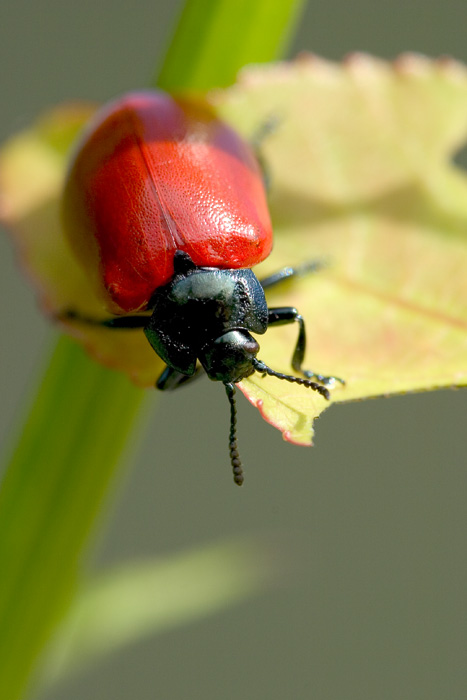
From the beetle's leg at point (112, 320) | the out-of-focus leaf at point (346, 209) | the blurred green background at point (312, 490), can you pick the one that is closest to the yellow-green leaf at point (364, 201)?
the out-of-focus leaf at point (346, 209)

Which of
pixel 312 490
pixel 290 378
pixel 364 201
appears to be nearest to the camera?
pixel 290 378

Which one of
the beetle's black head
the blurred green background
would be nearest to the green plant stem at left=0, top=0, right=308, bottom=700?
the beetle's black head

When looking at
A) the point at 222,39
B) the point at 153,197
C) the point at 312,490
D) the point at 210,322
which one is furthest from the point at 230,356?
the point at 312,490

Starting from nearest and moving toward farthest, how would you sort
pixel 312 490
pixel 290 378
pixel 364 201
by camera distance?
1. pixel 290 378
2. pixel 364 201
3. pixel 312 490

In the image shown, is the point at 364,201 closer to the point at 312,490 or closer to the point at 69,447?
the point at 69,447

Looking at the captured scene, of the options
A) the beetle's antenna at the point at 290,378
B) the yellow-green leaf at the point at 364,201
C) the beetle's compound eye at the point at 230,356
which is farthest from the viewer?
the beetle's compound eye at the point at 230,356

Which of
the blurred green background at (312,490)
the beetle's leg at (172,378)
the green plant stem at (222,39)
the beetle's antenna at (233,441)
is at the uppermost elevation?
the green plant stem at (222,39)

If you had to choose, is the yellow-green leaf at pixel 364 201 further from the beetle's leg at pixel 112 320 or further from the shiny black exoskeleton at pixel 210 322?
the beetle's leg at pixel 112 320

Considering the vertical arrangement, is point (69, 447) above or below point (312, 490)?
above
